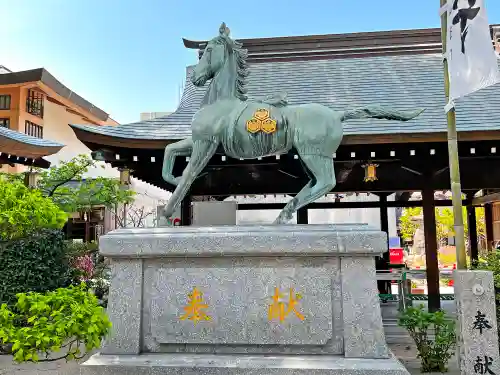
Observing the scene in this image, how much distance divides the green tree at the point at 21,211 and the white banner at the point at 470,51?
12.2ft

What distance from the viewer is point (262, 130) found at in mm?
3818

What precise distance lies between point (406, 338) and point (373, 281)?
341 cm

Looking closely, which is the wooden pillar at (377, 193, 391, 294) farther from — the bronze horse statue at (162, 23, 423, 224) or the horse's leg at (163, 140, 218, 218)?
the horse's leg at (163, 140, 218, 218)

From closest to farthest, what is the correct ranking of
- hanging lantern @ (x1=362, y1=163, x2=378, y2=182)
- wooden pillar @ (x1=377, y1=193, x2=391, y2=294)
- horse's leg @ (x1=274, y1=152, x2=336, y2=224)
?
horse's leg @ (x1=274, y1=152, x2=336, y2=224) → hanging lantern @ (x1=362, y1=163, x2=378, y2=182) → wooden pillar @ (x1=377, y1=193, x2=391, y2=294)

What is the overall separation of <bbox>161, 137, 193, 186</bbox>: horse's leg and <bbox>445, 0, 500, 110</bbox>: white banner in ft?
8.42

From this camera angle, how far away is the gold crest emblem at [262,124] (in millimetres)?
3814

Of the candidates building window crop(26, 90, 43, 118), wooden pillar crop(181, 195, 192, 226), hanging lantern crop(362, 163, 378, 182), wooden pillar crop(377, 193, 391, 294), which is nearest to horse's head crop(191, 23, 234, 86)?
hanging lantern crop(362, 163, 378, 182)

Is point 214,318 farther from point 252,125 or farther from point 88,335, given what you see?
point 252,125

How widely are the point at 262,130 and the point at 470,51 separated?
6.87ft

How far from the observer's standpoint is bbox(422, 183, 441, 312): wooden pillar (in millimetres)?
7453

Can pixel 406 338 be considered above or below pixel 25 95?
below

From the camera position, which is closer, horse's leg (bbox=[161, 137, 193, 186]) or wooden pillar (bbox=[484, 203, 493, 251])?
horse's leg (bbox=[161, 137, 193, 186])

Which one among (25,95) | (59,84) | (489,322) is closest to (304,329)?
(489,322)

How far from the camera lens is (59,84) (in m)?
17.4
